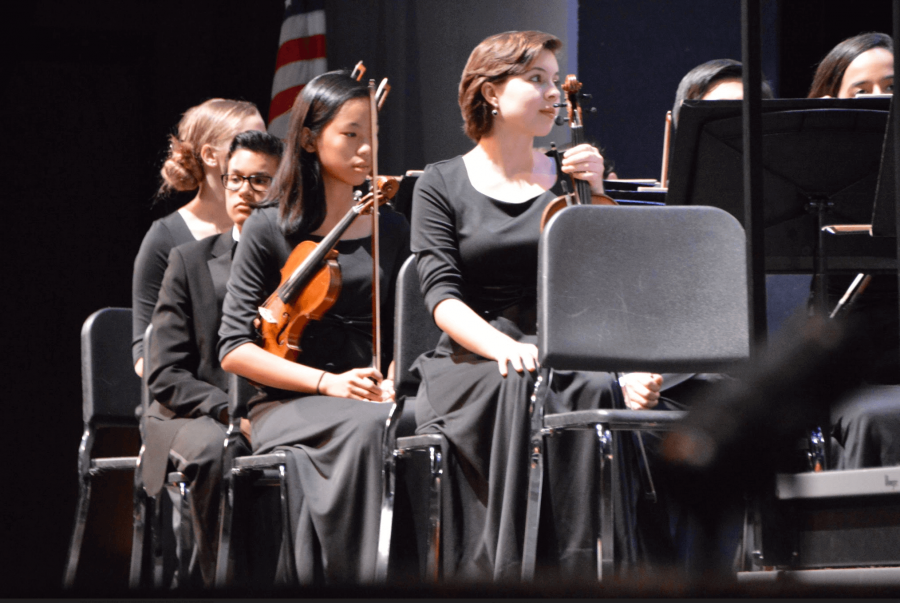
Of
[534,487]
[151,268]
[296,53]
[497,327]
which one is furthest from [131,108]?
[534,487]

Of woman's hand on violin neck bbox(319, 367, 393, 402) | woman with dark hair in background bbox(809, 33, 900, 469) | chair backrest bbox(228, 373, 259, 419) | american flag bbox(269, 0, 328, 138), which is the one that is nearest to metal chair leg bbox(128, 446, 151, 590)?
chair backrest bbox(228, 373, 259, 419)

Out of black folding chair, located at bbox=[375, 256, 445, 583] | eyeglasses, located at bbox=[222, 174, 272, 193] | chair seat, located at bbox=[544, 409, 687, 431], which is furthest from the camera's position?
eyeglasses, located at bbox=[222, 174, 272, 193]

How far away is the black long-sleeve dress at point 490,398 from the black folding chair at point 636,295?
0.09 metres

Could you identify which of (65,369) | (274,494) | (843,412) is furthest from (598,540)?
(65,369)

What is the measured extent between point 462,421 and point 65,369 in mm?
2202

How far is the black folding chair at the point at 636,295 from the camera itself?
5.72 feet

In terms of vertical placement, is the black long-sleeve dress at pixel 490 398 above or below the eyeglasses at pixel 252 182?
below

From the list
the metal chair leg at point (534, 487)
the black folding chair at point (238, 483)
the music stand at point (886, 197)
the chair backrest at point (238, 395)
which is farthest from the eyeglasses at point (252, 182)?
the music stand at point (886, 197)

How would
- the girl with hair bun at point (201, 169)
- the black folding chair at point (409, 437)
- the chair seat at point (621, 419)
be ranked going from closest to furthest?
the chair seat at point (621, 419), the black folding chair at point (409, 437), the girl with hair bun at point (201, 169)

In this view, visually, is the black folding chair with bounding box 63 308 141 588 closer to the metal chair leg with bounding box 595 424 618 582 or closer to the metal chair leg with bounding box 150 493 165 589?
the metal chair leg with bounding box 150 493 165 589

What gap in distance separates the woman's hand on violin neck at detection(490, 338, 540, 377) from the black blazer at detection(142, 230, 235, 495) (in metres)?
0.76

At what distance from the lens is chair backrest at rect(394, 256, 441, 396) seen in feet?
7.00

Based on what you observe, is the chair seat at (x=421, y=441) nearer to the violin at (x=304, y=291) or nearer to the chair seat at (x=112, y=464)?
the violin at (x=304, y=291)

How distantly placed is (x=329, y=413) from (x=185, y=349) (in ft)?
1.61
